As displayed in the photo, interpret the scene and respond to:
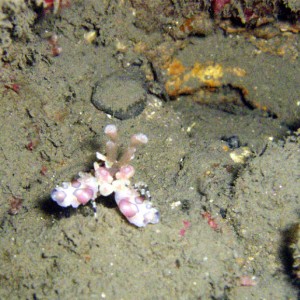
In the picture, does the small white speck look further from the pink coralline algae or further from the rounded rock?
the rounded rock

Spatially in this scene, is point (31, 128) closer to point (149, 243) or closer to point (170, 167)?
point (170, 167)

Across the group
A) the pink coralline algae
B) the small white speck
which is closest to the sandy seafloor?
the small white speck

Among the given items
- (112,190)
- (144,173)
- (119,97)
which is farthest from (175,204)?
(119,97)

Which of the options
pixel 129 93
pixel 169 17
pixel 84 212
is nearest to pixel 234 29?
pixel 169 17

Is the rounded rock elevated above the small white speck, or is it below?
above

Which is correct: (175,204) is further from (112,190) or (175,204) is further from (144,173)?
(112,190)
